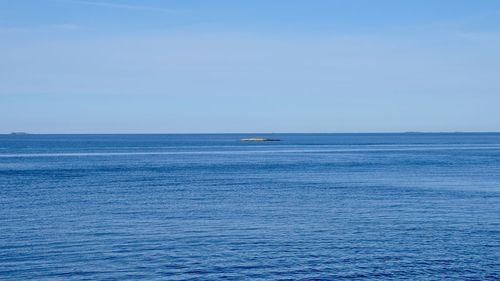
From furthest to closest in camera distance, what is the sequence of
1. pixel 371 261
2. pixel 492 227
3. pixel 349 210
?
1. pixel 349 210
2. pixel 492 227
3. pixel 371 261

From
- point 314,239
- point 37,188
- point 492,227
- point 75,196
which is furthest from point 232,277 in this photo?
point 37,188

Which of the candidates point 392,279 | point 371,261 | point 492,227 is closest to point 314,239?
→ point 371,261

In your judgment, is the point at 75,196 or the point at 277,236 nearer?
the point at 277,236

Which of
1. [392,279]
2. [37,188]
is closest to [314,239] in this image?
[392,279]

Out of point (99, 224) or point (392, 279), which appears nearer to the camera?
point (392, 279)

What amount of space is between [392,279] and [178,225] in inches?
721

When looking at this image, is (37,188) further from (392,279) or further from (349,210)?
(392,279)

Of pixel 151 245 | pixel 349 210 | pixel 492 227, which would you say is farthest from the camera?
pixel 349 210

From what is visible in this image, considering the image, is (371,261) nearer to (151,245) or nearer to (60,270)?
(151,245)

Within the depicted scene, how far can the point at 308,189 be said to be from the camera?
230 ft

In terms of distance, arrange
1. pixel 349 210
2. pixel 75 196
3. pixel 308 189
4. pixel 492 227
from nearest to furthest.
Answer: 1. pixel 492 227
2. pixel 349 210
3. pixel 75 196
4. pixel 308 189

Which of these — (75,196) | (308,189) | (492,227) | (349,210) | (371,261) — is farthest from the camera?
(308,189)

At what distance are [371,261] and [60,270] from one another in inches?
607

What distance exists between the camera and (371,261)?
33.2 meters
